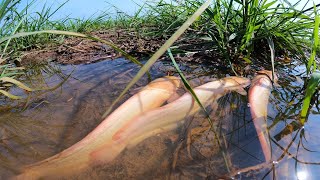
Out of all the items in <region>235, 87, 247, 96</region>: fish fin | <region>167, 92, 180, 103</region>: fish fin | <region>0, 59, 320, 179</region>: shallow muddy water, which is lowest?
<region>0, 59, 320, 179</region>: shallow muddy water

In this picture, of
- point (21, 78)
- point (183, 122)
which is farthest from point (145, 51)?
point (183, 122)

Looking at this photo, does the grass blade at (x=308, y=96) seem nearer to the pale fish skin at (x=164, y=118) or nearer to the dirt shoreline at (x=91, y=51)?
the pale fish skin at (x=164, y=118)

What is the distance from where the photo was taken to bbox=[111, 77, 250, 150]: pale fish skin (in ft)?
3.42

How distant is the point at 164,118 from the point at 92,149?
1.14ft

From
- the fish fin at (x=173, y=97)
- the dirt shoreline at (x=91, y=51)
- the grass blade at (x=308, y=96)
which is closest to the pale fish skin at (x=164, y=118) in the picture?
the fish fin at (x=173, y=97)

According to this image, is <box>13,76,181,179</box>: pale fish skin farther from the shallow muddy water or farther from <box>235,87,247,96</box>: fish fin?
<box>235,87,247,96</box>: fish fin

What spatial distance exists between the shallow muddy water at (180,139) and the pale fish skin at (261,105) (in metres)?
0.02

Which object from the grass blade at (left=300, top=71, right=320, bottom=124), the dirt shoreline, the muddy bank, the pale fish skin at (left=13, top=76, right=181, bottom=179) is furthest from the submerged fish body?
the dirt shoreline

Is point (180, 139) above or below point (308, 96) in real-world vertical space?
below

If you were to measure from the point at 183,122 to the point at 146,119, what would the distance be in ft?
0.52

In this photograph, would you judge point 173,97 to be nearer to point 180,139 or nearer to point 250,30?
point 180,139

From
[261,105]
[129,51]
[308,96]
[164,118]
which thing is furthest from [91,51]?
[308,96]

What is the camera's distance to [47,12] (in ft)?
10.8

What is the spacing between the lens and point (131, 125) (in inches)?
42.8
